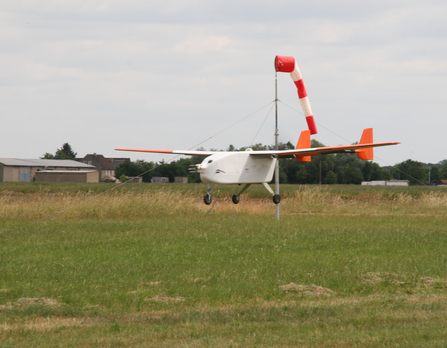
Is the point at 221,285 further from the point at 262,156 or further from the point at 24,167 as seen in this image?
the point at 24,167

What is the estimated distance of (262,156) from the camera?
17031 millimetres

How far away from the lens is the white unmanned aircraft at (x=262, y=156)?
1557 cm

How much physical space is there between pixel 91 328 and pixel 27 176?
88235 millimetres

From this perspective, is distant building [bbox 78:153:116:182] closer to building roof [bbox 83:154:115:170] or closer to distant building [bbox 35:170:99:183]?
building roof [bbox 83:154:115:170]

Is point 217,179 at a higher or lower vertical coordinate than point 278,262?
higher

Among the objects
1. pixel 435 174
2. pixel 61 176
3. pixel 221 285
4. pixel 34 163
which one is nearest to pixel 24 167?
pixel 34 163

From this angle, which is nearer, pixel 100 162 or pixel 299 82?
pixel 299 82

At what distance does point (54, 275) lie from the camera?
1247 cm

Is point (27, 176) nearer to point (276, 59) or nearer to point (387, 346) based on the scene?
point (276, 59)

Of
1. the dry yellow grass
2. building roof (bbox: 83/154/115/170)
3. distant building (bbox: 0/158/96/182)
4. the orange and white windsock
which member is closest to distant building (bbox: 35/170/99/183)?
distant building (bbox: 0/158/96/182)

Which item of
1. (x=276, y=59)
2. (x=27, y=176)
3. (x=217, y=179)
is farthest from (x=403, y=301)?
(x=27, y=176)

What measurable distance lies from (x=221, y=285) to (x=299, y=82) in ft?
30.5

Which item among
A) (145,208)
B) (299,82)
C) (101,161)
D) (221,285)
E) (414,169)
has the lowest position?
(221,285)

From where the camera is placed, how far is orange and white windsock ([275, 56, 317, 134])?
1834cm
